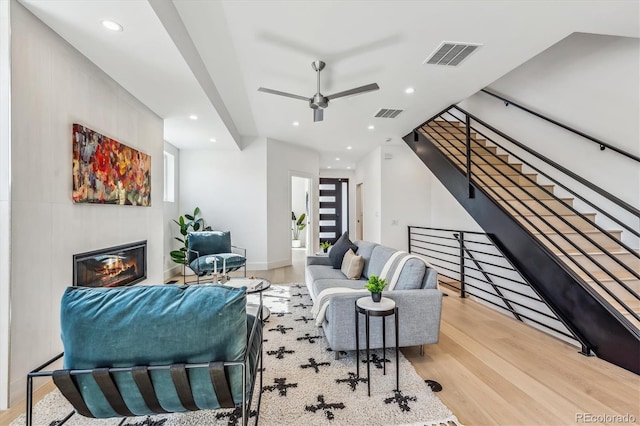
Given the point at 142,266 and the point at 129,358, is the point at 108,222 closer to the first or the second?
the point at 142,266

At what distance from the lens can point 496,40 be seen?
275 centimetres

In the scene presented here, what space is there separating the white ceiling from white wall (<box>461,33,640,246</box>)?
528 millimetres

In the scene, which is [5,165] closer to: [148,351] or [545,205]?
[148,351]

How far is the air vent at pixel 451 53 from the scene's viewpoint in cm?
282

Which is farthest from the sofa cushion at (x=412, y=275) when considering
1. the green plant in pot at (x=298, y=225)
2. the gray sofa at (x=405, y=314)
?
the green plant in pot at (x=298, y=225)

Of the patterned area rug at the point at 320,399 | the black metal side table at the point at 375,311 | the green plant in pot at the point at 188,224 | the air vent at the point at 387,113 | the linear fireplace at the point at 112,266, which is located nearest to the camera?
the patterned area rug at the point at 320,399

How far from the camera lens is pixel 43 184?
6.99 feet

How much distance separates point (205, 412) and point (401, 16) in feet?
10.7

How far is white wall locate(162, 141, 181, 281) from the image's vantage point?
17.9 feet

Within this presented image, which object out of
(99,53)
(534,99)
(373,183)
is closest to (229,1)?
(99,53)

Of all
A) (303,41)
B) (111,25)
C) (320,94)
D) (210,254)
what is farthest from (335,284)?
(111,25)

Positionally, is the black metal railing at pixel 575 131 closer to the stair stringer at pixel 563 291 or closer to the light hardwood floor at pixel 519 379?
the stair stringer at pixel 563 291

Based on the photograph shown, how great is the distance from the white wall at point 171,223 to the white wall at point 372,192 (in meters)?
4.26

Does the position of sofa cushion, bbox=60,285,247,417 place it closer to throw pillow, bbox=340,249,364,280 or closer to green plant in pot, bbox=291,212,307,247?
throw pillow, bbox=340,249,364,280
